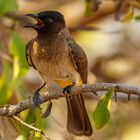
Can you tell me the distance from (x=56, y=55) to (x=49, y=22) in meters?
0.21

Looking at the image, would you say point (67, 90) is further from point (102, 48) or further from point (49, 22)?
point (102, 48)

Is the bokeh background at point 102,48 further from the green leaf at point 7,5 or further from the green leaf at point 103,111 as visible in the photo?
the green leaf at point 103,111

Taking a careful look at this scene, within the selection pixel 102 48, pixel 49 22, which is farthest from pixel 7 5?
pixel 102 48

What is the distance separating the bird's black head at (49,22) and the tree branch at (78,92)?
56cm

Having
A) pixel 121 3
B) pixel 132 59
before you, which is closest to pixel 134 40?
pixel 132 59

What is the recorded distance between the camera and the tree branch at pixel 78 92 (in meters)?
3.28

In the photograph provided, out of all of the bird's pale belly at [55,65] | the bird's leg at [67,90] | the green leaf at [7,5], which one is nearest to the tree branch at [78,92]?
the bird's leg at [67,90]

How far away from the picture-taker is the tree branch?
3.28 metres

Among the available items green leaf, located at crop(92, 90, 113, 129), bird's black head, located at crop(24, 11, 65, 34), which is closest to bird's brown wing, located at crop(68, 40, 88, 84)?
bird's black head, located at crop(24, 11, 65, 34)

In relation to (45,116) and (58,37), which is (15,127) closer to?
(45,116)

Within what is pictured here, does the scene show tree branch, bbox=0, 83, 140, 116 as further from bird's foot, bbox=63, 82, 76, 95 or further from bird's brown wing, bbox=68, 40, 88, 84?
bird's brown wing, bbox=68, 40, 88, 84

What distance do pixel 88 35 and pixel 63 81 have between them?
3026mm

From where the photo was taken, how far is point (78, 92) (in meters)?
3.51

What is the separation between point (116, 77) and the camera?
22.5ft
